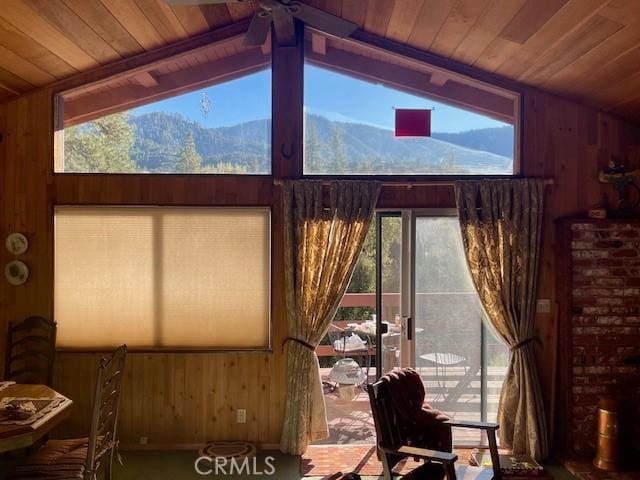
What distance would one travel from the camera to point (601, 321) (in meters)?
4.07

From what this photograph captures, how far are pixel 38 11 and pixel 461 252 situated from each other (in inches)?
135

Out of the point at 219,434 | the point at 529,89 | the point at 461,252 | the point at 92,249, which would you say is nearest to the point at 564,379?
the point at 461,252

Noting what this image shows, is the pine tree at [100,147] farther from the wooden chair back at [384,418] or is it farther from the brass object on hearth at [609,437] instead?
the brass object on hearth at [609,437]

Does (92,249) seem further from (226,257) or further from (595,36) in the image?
(595,36)

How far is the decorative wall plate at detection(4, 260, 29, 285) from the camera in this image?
4.22 metres

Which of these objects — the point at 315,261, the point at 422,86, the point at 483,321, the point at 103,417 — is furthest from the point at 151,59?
the point at 483,321

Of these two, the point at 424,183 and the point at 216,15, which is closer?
the point at 216,15

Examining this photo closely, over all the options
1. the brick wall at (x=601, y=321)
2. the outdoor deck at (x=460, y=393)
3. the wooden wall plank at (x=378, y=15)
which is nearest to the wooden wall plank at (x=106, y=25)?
the wooden wall plank at (x=378, y=15)

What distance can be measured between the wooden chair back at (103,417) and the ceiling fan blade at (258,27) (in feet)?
6.89

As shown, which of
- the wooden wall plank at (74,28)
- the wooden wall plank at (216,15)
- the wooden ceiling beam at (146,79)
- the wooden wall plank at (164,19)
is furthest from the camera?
the wooden ceiling beam at (146,79)

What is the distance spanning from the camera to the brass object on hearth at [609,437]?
3.82m

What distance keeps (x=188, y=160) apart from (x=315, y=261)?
1334mm

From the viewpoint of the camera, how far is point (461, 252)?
4.35 m

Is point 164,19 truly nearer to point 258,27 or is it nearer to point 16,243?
point 258,27
